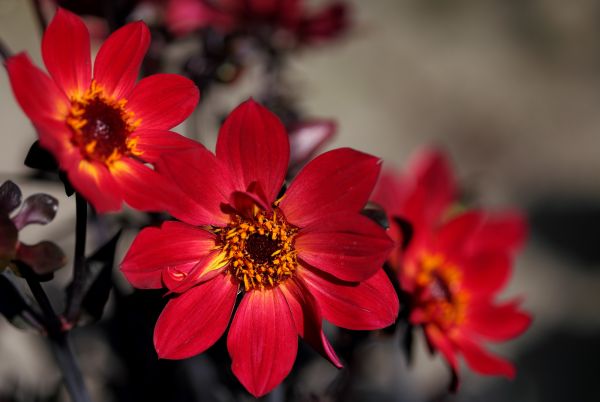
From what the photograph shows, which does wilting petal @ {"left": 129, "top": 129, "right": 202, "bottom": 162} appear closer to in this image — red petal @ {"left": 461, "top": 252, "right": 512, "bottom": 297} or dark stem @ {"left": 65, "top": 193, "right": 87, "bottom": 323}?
dark stem @ {"left": 65, "top": 193, "right": 87, "bottom": 323}

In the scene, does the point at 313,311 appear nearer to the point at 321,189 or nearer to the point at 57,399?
the point at 321,189

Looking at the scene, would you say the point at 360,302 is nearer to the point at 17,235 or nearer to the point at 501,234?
the point at 17,235

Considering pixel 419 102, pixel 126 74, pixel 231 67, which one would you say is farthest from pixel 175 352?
pixel 419 102

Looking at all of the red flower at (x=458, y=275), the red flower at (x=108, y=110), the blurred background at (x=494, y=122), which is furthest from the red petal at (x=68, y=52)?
the blurred background at (x=494, y=122)

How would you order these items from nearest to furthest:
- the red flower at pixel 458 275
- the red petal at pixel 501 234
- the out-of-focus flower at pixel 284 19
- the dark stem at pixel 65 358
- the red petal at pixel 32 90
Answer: the red petal at pixel 32 90
the dark stem at pixel 65 358
the red flower at pixel 458 275
the red petal at pixel 501 234
the out-of-focus flower at pixel 284 19

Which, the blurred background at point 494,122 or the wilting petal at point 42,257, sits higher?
the wilting petal at point 42,257

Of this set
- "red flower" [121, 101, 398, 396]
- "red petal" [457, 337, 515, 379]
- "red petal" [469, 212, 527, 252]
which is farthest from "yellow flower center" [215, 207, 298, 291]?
"red petal" [469, 212, 527, 252]

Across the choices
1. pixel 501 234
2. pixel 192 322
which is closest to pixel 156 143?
pixel 192 322

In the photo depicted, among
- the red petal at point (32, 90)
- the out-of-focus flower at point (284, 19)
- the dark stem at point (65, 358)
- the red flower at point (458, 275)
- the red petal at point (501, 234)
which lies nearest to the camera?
the red petal at point (32, 90)

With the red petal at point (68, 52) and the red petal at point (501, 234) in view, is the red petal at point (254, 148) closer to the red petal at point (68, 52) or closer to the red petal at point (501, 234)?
the red petal at point (68, 52)
